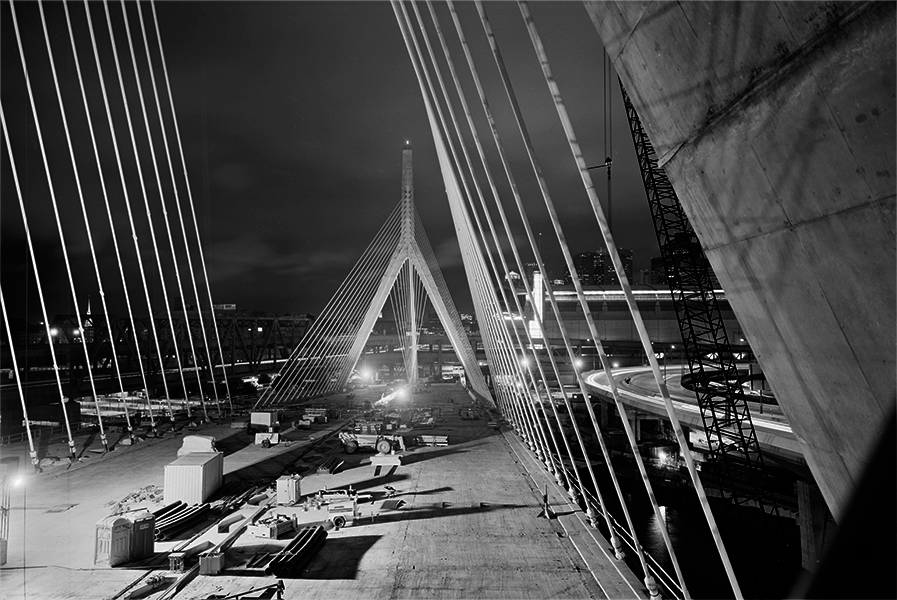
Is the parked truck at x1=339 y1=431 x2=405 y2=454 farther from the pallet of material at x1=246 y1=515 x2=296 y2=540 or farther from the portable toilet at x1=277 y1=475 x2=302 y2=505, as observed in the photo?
the pallet of material at x1=246 y1=515 x2=296 y2=540

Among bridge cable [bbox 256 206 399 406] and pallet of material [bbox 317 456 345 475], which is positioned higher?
bridge cable [bbox 256 206 399 406]

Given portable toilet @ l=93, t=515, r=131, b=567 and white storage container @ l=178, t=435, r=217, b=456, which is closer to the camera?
portable toilet @ l=93, t=515, r=131, b=567

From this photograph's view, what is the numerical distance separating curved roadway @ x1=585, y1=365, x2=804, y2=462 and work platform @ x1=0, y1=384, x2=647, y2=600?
540cm

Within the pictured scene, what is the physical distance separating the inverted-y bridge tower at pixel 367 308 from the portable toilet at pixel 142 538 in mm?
23787

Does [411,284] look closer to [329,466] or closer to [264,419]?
[264,419]

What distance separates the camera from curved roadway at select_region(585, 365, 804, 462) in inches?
656

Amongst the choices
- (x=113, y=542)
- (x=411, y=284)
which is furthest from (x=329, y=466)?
(x=411, y=284)

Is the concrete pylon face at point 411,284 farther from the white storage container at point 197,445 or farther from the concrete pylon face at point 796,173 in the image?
the concrete pylon face at point 796,173

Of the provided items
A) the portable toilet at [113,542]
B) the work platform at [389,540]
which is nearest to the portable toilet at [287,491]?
the work platform at [389,540]

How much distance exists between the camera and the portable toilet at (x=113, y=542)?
9.57 metres

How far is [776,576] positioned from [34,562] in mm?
20543

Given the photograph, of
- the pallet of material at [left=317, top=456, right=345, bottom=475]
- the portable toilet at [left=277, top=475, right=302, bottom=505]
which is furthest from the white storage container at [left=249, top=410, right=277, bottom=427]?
the portable toilet at [left=277, top=475, right=302, bottom=505]

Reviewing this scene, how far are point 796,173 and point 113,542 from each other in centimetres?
1170

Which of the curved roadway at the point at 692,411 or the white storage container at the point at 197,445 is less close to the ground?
the white storage container at the point at 197,445
